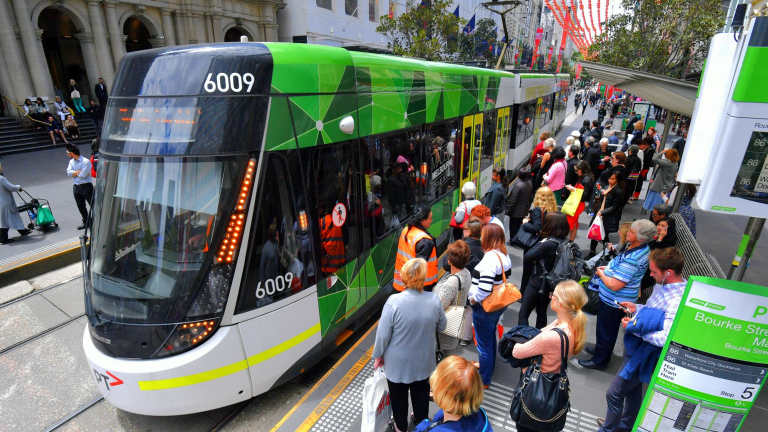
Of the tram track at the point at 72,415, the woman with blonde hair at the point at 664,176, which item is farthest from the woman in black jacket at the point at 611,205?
the tram track at the point at 72,415

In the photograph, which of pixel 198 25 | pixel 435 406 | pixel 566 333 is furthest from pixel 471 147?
pixel 198 25

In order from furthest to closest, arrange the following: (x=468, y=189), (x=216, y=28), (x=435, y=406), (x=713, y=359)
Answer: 1. (x=216, y=28)
2. (x=468, y=189)
3. (x=435, y=406)
4. (x=713, y=359)

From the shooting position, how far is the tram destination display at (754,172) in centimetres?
183

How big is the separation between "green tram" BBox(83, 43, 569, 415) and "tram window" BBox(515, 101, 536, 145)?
9621mm

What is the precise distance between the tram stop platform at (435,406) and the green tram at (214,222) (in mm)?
355

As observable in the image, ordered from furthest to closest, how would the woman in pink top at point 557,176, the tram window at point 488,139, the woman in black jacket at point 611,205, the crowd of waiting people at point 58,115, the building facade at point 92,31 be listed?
the building facade at point 92,31
the crowd of waiting people at point 58,115
the tram window at point 488,139
the woman in pink top at point 557,176
the woman in black jacket at point 611,205

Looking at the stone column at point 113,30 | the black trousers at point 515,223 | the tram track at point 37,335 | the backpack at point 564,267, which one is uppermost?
the stone column at point 113,30

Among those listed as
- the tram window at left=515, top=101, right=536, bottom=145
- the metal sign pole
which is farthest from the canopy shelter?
the metal sign pole

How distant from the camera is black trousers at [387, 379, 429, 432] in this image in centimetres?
305

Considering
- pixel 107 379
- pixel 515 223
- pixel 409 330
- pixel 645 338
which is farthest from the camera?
pixel 515 223

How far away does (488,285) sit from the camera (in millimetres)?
3461

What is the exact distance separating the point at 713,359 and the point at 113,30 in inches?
901

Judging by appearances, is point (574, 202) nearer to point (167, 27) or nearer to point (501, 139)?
point (501, 139)

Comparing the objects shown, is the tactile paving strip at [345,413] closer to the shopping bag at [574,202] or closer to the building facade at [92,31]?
the shopping bag at [574,202]
